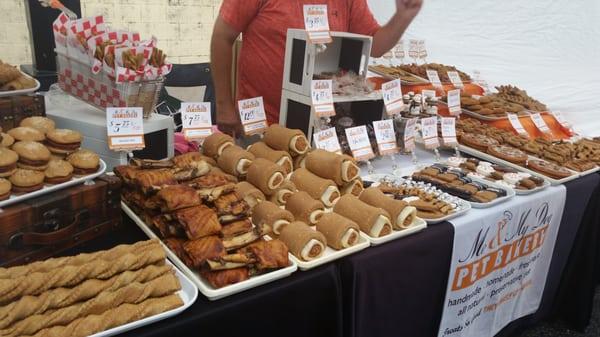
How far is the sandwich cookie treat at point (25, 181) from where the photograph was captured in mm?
1251

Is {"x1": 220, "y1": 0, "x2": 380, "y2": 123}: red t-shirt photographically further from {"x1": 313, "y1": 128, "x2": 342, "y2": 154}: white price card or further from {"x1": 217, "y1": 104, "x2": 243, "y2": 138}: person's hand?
{"x1": 313, "y1": 128, "x2": 342, "y2": 154}: white price card

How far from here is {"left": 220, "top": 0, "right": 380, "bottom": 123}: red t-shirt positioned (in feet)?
8.07

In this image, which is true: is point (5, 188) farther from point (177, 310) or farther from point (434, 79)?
point (434, 79)

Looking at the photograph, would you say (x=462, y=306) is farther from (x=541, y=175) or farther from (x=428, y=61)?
(x=428, y=61)

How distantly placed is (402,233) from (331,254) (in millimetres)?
308

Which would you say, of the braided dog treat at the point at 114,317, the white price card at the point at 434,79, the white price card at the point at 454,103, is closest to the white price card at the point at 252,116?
the braided dog treat at the point at 114,317

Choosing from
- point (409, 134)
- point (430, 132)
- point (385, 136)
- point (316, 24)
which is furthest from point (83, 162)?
point (430, 132)

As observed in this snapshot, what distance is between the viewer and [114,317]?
1.01 m

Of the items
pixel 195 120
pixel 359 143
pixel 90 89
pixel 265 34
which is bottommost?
pixel 359 143

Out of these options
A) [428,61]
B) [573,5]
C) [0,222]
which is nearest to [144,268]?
[0,222]

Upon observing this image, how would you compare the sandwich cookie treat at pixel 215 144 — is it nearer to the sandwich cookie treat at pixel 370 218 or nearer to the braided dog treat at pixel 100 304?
the sandwich cookie treat at pixel 370 218

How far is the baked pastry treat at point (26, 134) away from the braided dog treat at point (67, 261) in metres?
0.45

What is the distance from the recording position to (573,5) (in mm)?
4148

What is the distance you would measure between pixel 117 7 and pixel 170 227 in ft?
14.4
